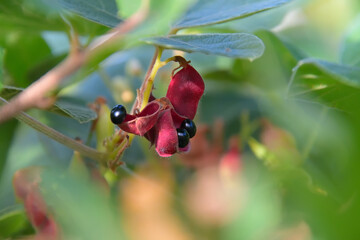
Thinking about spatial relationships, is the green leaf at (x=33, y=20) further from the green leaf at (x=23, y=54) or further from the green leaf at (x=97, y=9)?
the green leaf at (x=23, y=54)

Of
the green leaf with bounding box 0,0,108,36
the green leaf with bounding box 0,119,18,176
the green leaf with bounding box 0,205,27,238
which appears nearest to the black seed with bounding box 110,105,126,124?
the green leaf with bounding box 0,0,108,36

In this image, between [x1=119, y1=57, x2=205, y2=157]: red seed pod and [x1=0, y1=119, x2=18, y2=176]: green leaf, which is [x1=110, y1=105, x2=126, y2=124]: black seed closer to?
[x1=119, y1=57, x2=205, y2=157]: red seed pod

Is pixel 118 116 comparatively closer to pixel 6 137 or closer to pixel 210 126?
pixel 6 137

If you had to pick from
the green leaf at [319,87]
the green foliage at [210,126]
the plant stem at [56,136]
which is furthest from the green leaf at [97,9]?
the green leaf at [319,87]

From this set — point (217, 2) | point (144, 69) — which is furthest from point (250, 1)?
point (144, 69)

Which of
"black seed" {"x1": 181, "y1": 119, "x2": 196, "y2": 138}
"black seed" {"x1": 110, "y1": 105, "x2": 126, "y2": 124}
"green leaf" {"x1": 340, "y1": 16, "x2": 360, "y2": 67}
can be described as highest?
"green leaf" {"x1": 340, "y1": 16, "x2": 360, "y2": 67}

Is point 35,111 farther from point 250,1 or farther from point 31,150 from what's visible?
point 250,1
